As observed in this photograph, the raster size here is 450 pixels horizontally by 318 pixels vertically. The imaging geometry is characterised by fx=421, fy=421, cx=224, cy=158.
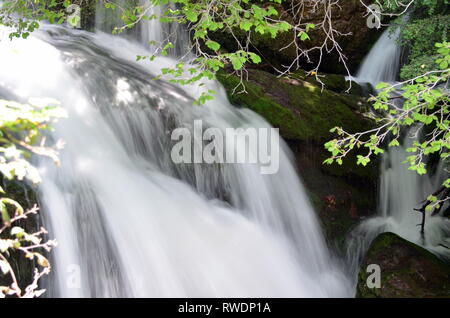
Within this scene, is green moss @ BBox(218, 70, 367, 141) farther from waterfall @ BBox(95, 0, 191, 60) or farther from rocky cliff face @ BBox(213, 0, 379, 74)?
waterfall @ BBox(95, 0, 191, 60)

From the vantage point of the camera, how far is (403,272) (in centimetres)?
414

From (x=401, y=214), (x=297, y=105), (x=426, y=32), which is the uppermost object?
(x=426, y=32)

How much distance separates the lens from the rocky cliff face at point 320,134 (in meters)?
5.66

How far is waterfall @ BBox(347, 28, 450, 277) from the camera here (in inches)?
211

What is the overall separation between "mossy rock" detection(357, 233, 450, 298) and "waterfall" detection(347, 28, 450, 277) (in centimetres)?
79

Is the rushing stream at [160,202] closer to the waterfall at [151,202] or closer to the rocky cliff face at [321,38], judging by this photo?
the waterfall at [151,202]

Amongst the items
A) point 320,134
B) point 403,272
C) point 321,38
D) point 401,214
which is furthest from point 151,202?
point 321,38

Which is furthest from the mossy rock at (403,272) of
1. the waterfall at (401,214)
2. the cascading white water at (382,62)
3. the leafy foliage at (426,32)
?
the cascading white water at (382,62)

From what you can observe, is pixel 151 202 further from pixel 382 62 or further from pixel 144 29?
pixel 382 62

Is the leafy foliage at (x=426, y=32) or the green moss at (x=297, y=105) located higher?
the leafy foliage at (x=426, y=32)

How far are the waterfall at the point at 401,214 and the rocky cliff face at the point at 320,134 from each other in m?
0.16

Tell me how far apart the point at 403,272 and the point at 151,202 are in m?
2.64

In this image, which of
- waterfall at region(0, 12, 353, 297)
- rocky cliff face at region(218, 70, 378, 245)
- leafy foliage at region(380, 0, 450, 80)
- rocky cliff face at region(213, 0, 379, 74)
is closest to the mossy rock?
waterfall at region(0, 12, 353, 297)

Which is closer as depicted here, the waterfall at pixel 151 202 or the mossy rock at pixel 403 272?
the waterfall at pixel 151 202
